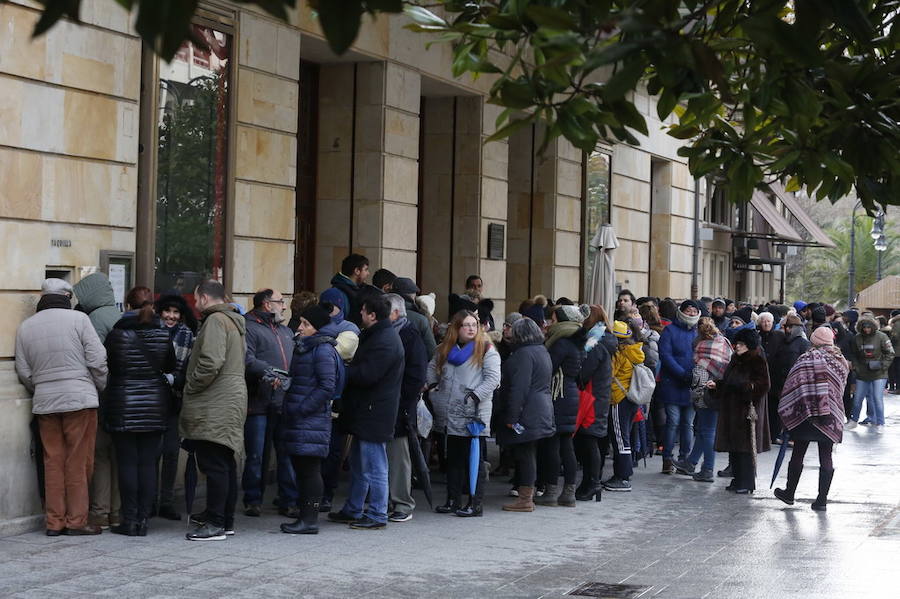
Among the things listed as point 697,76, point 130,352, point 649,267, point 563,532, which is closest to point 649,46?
point 697,76

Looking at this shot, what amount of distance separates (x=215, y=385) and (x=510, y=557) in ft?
7.92

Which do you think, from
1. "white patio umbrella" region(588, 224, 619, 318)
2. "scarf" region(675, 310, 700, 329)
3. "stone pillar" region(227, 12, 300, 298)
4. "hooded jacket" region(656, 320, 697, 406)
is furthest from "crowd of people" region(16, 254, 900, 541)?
"white patio umbrella" region(588, 224, 619, 318)

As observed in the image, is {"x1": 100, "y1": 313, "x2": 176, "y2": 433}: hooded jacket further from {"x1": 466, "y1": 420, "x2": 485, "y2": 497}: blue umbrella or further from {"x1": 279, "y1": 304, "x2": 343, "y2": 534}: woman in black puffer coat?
{"x1": 466, "y1": 420, "x2": 485, "y2": 497}: blue umbrella

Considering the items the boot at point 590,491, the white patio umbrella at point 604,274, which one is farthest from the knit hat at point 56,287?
the white patio umbrella at point 604,274

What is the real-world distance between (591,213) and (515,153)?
83.3 inches

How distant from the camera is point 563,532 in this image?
10969 mm

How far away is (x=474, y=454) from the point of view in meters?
11.4

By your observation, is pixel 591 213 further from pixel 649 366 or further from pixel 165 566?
pixel 165 566

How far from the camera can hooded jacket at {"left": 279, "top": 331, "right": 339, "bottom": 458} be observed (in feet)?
33.1

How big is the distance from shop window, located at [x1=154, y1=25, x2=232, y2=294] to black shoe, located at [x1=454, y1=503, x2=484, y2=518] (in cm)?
356

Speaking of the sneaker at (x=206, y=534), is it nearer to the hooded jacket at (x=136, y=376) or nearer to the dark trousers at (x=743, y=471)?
the hooded jacket at (x=136, y=376)

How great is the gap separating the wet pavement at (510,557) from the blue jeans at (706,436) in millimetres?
1658

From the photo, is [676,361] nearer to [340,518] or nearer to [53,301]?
[340,518]

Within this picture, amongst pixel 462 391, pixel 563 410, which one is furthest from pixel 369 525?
pixel 563 410
